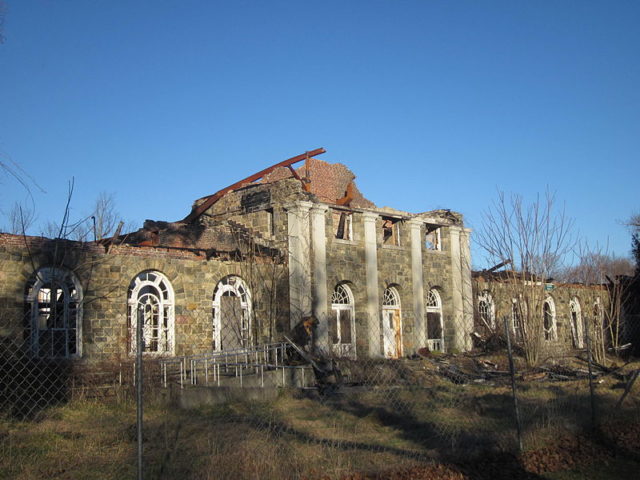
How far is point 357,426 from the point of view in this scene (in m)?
11.2

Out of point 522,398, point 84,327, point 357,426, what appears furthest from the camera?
point 84,327

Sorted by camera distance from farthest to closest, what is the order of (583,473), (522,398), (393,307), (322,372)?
(393,307)
(322,372)
(522,398)
(583,473)

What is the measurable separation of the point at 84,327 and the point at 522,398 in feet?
35.1

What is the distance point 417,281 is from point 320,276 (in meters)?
5.15

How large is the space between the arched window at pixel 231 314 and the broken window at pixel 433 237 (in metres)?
9.71

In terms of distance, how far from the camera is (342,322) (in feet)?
76.4

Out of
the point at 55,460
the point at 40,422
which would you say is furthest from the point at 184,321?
the point at 55,460

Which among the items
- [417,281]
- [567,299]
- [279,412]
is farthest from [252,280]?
[567,299]

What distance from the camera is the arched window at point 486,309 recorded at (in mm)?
26148

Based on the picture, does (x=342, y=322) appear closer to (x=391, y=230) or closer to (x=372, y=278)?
(x=372, y=278)

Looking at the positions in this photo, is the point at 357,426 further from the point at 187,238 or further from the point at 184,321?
the point at 187,238

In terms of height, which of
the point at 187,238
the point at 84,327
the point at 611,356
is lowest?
the point at 611,356

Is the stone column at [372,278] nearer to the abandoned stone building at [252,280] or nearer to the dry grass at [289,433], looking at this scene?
the abandoned stone building at [252,280]

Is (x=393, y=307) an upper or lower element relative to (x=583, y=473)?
upper
